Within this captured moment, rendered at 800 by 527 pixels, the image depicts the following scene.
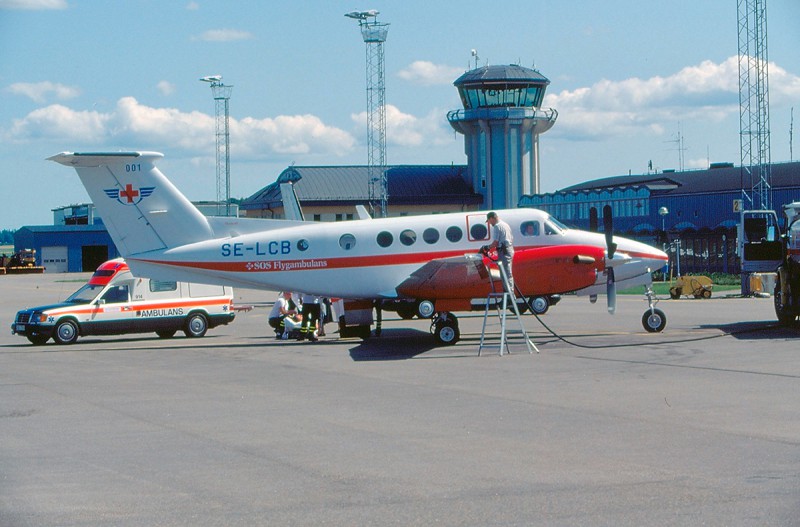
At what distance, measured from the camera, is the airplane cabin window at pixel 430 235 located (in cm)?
2198

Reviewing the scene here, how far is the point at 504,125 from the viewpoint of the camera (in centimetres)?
8756

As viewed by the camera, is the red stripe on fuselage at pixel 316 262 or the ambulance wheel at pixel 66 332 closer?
the red stripe on fuselage at pixel 316 262

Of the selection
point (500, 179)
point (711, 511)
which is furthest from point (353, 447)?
point (500, 179)

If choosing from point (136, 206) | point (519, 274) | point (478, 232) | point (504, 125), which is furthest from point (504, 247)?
point (504, 125)

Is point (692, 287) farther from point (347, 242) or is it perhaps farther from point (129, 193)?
point (129, 193)

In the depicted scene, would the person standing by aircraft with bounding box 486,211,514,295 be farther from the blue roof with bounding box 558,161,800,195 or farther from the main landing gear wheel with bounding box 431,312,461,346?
the blue roof with bounding box 558,161,800,195

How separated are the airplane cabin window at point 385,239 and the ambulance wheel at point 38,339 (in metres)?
9.06

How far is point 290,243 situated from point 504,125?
67.5 meters

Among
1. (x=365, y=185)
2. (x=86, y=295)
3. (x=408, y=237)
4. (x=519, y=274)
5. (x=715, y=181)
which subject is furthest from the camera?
(x=365, y=185)

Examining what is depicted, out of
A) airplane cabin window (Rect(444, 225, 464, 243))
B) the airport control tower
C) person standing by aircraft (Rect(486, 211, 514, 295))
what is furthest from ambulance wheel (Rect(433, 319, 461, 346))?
the airport control tower

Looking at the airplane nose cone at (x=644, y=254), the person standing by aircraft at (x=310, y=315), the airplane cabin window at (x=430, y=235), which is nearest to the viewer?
the airplane nose cone at (x=644, y=254)

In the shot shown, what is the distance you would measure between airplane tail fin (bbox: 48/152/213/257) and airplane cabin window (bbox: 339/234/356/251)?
3179 mm

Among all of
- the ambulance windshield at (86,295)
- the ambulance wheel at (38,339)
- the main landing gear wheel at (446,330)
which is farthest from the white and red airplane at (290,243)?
the ambulance wheel at (38,339)

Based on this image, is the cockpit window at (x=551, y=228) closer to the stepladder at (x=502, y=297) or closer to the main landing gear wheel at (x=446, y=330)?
the stepladder at (x=502, y=297)
